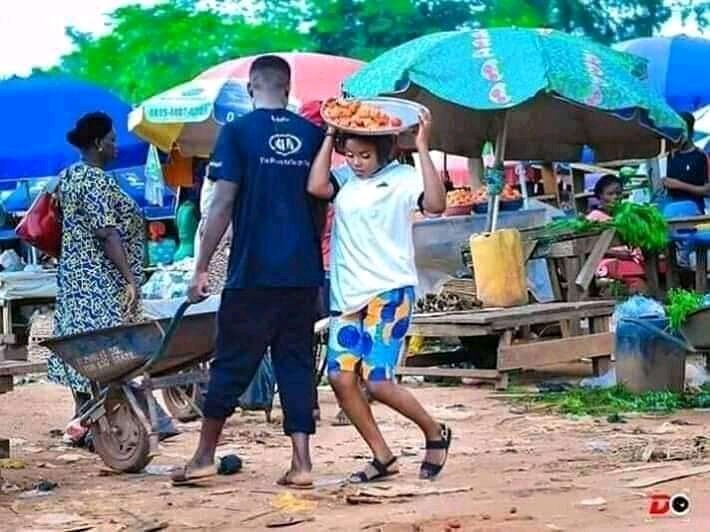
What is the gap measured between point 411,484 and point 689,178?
31.5ft

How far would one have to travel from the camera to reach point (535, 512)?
6.18 m

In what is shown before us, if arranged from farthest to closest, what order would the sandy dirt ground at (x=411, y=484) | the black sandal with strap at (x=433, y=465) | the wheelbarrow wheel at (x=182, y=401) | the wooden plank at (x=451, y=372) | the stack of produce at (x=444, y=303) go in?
the stack of produce at (x=444, y=303) → the wooden plank at (x=451, y=372) → the wheelbarrow wheel at (x=182, y=401) → the black sandal with strap at (x=433, y=465) → the sandy dirt ground at (x=411, y=484)

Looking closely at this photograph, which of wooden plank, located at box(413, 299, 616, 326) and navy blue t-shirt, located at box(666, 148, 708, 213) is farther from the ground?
navy blue t-shirt, located at box(666, 148, 708, 213)

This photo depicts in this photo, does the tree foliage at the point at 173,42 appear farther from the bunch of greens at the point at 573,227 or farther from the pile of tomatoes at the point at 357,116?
the pile of tomatoes at the point at 357,116

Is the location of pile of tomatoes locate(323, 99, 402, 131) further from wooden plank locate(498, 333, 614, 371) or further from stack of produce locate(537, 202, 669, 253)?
stack of produce locate(537, 202, 669, 253)

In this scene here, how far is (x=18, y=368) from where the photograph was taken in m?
7.31

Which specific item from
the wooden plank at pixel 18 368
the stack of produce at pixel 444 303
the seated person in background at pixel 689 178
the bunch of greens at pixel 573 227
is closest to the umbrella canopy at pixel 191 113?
the stack of produce at pixel 444 303

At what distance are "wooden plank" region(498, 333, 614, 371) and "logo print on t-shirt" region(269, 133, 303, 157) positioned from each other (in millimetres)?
4553

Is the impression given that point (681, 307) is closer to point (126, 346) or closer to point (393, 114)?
point (393, 114)

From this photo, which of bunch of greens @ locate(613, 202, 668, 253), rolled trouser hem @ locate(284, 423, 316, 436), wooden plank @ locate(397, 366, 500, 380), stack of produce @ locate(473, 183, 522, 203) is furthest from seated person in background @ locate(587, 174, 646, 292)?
rolled trouser hem @ locate(284, 423, 316, 436)

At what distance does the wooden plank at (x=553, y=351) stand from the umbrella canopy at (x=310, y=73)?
505 centimetres

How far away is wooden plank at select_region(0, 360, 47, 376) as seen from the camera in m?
7.24

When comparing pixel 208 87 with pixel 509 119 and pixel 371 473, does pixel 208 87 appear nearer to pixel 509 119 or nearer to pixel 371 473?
pixel 509 119

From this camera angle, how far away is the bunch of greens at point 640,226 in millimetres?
12867
